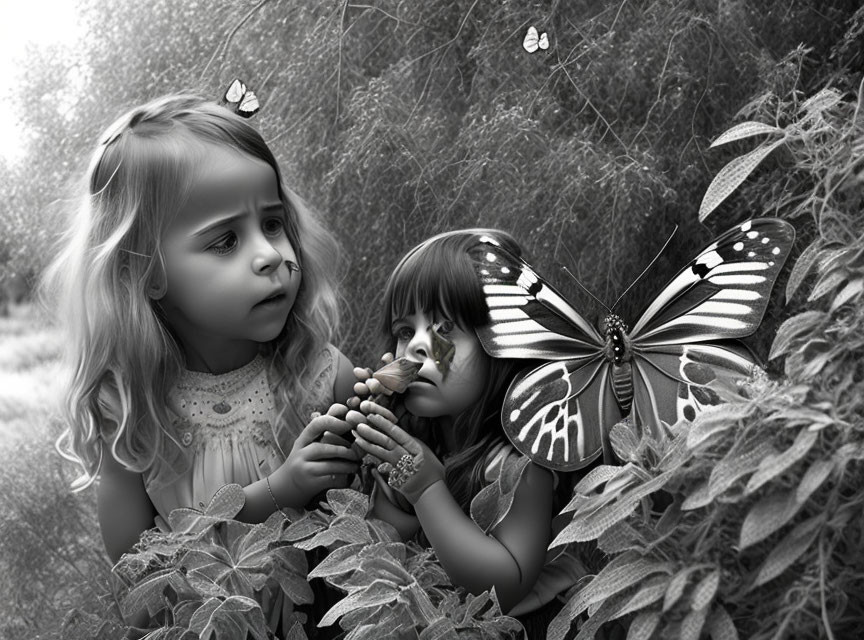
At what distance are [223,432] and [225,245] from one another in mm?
254

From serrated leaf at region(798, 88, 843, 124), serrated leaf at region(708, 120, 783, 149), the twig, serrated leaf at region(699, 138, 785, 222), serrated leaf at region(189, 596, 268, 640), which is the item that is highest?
→ the twig

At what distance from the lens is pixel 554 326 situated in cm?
113

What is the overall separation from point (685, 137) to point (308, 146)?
24.1 inches

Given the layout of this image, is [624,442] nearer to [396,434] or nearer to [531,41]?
[396,434]

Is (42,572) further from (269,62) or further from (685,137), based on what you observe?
(685,137)

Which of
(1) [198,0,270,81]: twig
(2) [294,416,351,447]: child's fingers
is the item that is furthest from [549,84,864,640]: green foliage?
(1) [198,0,270,81]: twig

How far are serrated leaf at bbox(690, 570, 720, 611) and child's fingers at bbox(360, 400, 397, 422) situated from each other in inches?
16.9

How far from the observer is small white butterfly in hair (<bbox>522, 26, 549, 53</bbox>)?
1.39 metres

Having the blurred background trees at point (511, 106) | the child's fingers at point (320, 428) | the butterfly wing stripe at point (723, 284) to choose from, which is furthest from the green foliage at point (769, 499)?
the blurred background trees at point (511, 106)

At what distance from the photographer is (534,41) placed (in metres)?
1.41

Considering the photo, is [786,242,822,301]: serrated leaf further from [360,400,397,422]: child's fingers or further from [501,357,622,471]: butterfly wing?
[360,400,397,422]: child's fingers

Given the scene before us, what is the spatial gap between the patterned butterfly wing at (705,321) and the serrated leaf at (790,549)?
0.90ft

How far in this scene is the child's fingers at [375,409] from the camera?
1.12 metres

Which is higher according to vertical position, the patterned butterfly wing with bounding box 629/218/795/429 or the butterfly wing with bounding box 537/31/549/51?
the butterfly wing with bounding box 537/31/549/51
